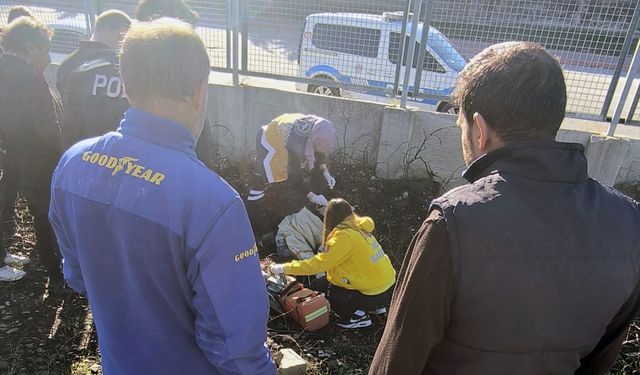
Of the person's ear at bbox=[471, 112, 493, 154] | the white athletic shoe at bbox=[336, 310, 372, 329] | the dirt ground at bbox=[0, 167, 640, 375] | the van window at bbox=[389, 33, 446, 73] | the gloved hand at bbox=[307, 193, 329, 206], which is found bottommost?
the white athletic shoe at bbox=[336, 310, 372, 329]

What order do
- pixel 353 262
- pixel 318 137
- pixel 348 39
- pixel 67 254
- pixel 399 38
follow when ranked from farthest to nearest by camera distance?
pixel 348 39
pixel 399 38
pixel 318 137
pixel 353 262
pixel 67 254

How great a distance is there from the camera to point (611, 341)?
142cm

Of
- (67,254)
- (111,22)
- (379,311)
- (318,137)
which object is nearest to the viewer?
(67,254)

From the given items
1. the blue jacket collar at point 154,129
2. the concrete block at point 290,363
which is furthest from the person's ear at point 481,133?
the concrete block at point 290,363

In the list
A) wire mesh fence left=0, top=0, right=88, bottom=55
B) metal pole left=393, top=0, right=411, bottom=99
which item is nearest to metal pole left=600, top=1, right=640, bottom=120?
metal pole left=393, top=0, right=411, bottom=99

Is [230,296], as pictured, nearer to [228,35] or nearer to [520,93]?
[520,93]

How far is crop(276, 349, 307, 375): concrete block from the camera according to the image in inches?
112

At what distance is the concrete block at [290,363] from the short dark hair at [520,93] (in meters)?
2.14

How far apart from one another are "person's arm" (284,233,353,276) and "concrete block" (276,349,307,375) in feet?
2.55

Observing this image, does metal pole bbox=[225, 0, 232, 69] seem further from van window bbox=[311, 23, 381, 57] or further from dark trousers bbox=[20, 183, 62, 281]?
dark trousers bbox=[20, 183, 62, 281]

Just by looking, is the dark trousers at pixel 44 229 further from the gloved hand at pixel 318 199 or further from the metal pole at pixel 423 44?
the metal pole at pixel 423 44

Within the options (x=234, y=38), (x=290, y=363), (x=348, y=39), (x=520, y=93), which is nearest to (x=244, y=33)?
(x=234, y=38)

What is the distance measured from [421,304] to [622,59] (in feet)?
14.6

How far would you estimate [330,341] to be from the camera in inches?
137
